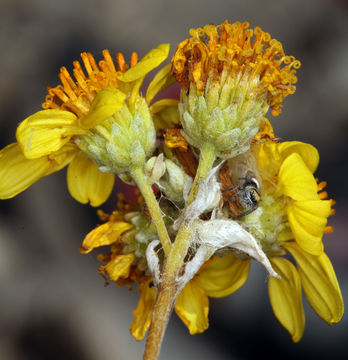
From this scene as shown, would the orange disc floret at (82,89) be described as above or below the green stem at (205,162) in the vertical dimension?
above

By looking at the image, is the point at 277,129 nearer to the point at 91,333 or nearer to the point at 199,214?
the point at 91,333

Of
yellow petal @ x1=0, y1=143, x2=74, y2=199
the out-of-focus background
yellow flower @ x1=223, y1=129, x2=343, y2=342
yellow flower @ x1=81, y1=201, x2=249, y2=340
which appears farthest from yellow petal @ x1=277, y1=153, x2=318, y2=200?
the out-of-focus background

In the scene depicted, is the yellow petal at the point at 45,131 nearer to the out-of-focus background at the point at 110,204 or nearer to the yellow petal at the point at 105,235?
the yellow petal at the point at 105,235

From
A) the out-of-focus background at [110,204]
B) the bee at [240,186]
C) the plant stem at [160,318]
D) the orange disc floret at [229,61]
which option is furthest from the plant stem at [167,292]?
the out-of-focus background at [110,204]

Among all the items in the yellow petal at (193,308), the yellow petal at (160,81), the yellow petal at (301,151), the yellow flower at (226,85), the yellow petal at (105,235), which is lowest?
the yellow petal at (193,308)

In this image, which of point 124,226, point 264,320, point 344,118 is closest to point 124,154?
point 124,226

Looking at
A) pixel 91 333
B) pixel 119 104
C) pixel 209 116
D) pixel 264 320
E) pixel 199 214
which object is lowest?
pixel 264 320

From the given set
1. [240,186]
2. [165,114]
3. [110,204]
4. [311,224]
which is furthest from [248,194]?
[110,204]
